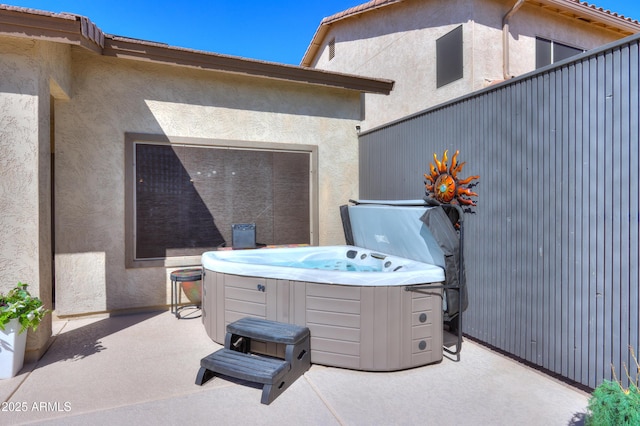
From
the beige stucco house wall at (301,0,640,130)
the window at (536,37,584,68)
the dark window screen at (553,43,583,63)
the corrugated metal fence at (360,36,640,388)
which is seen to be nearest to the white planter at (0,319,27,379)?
the corrugated metal fence at (360,36,640,388)

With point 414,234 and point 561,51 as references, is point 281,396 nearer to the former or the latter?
point 414,234

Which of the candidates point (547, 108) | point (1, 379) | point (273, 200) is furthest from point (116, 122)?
point (547, 108)

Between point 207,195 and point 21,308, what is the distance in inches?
114

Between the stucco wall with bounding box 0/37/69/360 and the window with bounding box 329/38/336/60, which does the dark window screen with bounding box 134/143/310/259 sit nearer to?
the stucco wall with bounding box 0/37/69/360

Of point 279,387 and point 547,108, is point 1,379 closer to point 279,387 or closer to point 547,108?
point 279,387

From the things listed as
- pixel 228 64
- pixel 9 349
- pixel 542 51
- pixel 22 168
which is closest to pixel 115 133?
pixel 22 168

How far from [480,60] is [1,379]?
28.8ft

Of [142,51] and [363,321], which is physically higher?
[142,51]

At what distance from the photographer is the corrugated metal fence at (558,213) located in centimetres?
271

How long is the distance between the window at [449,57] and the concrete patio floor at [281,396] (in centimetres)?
588

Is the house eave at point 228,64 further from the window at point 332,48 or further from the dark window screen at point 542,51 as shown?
the window at point 332,48

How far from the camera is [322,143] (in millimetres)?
6453

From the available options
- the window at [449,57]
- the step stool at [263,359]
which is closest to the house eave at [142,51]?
the window at [449,57]

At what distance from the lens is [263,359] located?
3.21 meters
